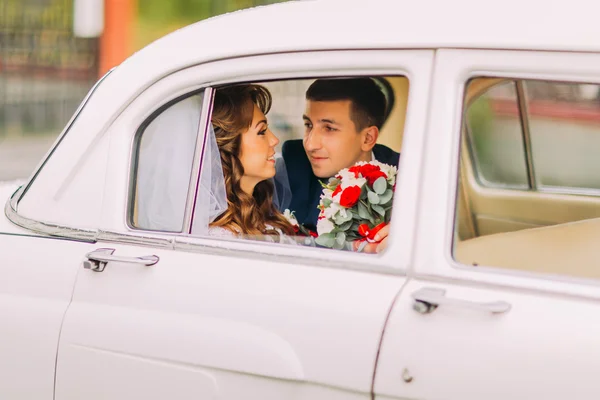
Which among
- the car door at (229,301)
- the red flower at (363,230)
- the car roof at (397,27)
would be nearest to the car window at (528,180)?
the car roof at (397,27)

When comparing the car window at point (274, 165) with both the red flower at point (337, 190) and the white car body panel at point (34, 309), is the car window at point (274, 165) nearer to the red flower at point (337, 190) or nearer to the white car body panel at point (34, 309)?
the red flower at point (337, 190)

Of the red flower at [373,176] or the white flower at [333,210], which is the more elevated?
the red flower at [373,176]

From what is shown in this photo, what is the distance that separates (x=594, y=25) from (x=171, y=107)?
1.16 m

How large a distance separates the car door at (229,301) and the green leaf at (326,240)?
410mm

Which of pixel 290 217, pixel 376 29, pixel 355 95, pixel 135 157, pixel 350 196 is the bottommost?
pixel 290 217

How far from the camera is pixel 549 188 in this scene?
12.1 feet

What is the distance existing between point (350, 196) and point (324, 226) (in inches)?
5.4

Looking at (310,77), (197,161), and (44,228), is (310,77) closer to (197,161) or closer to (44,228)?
(197,161)

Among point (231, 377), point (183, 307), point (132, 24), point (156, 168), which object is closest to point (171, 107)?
point (156, 168)

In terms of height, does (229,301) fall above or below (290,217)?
below

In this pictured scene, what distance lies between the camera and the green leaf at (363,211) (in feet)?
10.3

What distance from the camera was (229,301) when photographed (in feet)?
8.02

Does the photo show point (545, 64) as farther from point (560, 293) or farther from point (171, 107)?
point (171, 107)

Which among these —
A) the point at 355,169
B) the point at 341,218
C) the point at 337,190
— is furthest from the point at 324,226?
the point at 355,169
